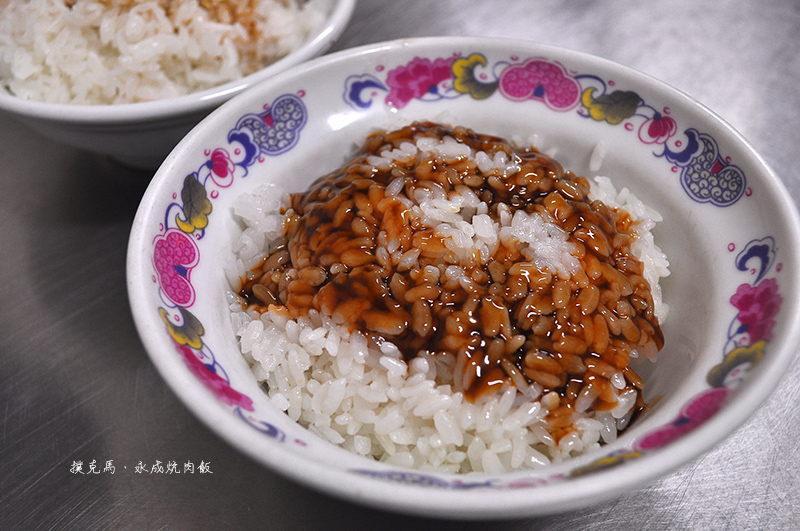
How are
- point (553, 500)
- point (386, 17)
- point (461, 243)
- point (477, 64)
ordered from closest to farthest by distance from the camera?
1. point (553, 500)
2. point (461, 243)
3. point (477, 64)
4. point (386, 17)

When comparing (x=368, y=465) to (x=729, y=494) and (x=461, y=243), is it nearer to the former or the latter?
(x=461, y=243)

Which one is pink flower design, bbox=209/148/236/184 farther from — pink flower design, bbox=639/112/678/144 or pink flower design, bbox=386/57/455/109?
pink flower design, bbox=639/112/678/144

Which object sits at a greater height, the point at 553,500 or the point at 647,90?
the point at 647,90

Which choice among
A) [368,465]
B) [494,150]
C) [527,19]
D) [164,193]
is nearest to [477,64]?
[494,150]

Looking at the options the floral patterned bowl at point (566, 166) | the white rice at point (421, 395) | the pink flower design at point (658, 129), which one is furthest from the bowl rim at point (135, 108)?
the pink flower design at point (658, 129)

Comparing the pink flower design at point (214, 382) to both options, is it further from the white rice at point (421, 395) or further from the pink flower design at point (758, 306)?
the pink flower design at point (758, 306)

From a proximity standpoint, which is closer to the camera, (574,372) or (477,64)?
(574,372)

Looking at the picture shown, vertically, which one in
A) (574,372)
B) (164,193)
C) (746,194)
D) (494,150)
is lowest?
(164,193)

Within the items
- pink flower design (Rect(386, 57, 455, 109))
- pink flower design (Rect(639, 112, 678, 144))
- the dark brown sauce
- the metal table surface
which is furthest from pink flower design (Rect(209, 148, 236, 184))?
pink flower design (Rect(639, 112, 678, 144))
